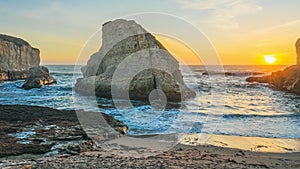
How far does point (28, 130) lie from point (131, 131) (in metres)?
3.84

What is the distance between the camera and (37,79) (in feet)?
112

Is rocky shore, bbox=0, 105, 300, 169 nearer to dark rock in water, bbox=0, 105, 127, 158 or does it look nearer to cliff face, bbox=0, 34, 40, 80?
dark rock in water, bbox=0, 105, 127, 158

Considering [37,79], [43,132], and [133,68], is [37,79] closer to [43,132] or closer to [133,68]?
[133,68]

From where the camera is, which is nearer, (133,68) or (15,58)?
(133,68)

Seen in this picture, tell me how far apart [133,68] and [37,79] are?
17278 mm

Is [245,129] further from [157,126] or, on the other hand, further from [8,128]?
[8,128]

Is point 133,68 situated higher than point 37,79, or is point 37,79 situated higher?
point 133,68

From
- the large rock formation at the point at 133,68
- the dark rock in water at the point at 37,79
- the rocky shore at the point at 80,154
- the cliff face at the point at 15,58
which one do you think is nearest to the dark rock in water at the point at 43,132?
the rocky shore at the point at 80,154

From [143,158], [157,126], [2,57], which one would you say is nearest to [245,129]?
[157,126]

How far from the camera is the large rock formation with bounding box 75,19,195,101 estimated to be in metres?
21.5

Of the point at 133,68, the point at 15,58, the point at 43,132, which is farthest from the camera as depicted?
the point at 15,58

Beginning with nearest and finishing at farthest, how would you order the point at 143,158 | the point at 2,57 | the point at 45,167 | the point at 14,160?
the point at 45,167 < the point at 14,160 < the point at 143,158 < the point at 2,57

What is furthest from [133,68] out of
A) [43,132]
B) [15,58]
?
[15,58]

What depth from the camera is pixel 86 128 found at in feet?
31.9
